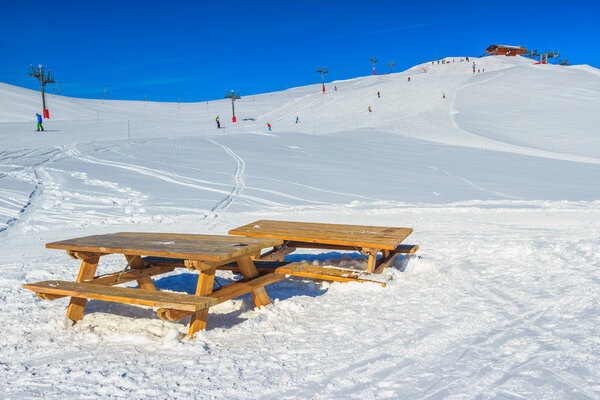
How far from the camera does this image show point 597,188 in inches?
573

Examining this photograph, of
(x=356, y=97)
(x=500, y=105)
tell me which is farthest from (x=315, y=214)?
(x=356, y=97)

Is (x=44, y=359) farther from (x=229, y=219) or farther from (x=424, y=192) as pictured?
(x=424, y=192)

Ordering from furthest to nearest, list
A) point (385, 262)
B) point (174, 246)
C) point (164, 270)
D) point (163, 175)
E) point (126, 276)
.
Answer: point (163, 175) → point (385, 262) → point (164, 270) → point (126, 276) → point (174, 246)

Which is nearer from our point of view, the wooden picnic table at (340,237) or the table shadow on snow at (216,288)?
the table shadow on snow at (216,288)

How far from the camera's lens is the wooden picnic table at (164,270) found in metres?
3.98

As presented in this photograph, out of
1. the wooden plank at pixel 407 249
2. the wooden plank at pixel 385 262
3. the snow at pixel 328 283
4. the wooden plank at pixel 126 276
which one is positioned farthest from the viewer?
the wooden plank at pixel 407 249

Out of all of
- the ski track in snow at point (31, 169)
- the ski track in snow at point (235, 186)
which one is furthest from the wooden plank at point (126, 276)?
the ski track in snow at point (235, 186)

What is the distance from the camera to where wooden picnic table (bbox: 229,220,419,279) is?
5.77 meters

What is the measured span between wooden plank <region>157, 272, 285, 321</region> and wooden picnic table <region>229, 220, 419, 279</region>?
0.98 metres

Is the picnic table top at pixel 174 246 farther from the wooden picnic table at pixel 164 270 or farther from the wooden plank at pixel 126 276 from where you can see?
the wooden plank at pixel 126 276

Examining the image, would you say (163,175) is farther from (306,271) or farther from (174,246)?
(174,246)

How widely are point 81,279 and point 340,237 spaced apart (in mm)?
2775

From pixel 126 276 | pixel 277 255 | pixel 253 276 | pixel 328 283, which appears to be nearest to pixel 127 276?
pixel 126 276

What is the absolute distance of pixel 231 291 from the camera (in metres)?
4.49
